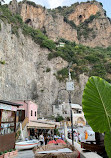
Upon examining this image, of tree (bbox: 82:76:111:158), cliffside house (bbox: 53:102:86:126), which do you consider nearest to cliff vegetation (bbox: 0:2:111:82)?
cliffside house (bbox: 53:102:86:126)

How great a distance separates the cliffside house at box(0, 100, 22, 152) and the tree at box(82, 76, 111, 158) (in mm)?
6313

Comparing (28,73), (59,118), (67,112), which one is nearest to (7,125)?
(28,73)

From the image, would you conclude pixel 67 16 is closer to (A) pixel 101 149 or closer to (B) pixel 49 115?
(B) pixel 49 115

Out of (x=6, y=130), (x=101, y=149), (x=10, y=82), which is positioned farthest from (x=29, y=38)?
(x=101, y=149)

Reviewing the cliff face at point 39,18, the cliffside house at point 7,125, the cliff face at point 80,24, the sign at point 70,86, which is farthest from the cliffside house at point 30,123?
the cliff face at point 80,24

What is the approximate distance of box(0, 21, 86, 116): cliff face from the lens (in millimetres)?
24281

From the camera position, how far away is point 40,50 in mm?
40594

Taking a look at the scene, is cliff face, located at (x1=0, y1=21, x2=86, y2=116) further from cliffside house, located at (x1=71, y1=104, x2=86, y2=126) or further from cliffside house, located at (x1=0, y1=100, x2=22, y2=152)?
cliffside house, located at (x1=0, y1=100, x2=22, y2=152)

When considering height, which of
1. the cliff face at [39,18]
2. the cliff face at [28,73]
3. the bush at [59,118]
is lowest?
the bush at [59,118]

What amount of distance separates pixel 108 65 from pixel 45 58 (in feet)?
75.3

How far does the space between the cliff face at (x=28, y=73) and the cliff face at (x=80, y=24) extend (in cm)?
2174

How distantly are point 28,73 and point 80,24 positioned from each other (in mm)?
57209

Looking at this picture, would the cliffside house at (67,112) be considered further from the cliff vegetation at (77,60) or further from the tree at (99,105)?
the tree at (99,105)

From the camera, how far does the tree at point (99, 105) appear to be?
1930 mm
